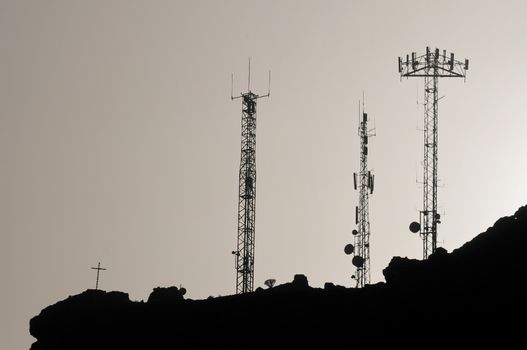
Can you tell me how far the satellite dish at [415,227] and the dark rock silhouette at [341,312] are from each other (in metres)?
18.4

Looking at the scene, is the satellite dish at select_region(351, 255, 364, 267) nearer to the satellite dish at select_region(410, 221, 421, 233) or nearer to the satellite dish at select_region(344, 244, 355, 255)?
the satellite dish at select_region(344, 244, 355, 255)

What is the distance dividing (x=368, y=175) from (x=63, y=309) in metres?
24.9

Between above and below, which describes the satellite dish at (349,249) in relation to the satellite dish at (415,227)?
below

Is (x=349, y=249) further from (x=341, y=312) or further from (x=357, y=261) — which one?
(x=341, y=312)

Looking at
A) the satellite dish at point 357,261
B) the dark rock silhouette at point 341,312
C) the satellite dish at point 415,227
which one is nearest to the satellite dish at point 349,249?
the satellite dish at point 357,261

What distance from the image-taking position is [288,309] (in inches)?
1911

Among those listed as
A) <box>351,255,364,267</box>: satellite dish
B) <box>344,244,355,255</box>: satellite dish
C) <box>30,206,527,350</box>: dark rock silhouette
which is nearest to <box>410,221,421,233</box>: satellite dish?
<box>351,255,364,267</box>: satellite dish

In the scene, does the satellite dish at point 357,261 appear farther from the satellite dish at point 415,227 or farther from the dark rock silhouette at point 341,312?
the dark rock silhouette at point 341,312

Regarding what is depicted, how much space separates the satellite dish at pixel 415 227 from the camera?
67.6 metres

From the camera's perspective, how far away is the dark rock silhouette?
42.6m

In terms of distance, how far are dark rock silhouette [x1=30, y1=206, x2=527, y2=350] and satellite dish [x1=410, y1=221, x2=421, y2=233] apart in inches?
724

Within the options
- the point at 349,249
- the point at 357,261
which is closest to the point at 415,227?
the point at 357,261

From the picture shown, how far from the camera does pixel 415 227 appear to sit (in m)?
67.6

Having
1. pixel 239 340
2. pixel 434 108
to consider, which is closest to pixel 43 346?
pixel 239 340
